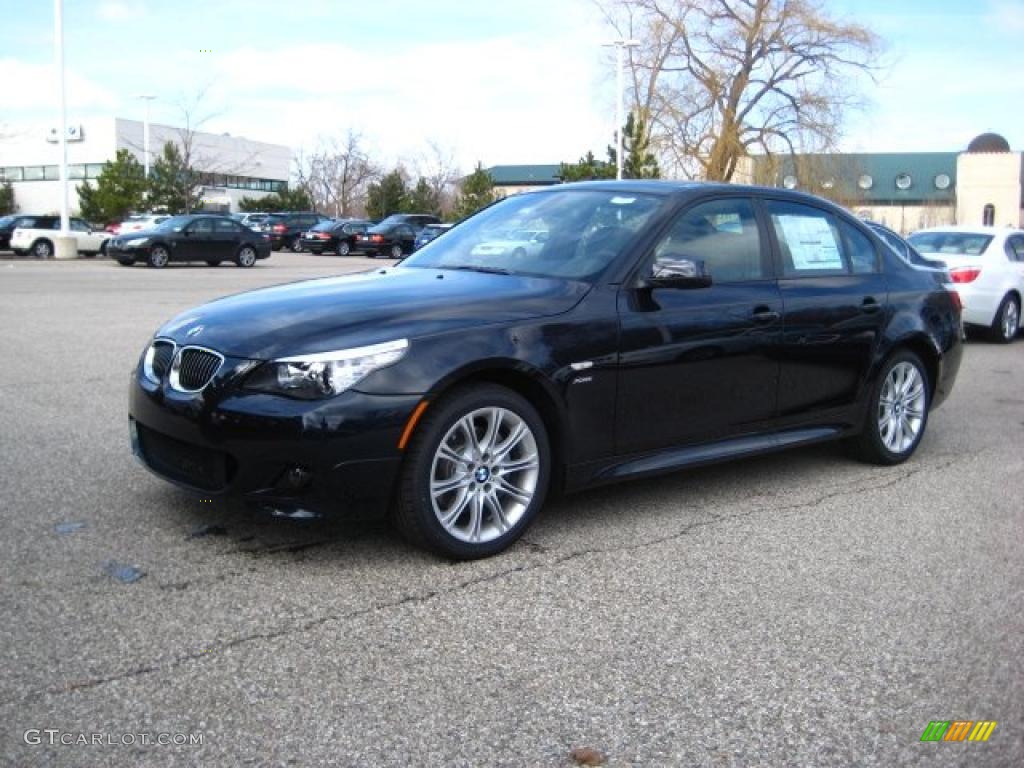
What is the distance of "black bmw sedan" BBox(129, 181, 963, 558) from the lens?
4035 millimetres

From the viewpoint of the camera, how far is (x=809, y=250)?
19.1ft

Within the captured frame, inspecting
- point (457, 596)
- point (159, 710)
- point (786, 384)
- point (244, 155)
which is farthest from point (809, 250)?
point (244, 155)

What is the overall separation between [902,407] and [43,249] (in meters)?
32.6

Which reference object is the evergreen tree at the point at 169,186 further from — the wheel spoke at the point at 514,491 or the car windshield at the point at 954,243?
the wheel spoke at the point at 514,491

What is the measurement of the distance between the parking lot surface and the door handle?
94cm

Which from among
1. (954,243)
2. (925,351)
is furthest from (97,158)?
(925,351)

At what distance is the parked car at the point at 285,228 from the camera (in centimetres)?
4517

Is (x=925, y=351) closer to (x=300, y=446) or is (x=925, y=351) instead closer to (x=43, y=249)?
(x=300, y=446)

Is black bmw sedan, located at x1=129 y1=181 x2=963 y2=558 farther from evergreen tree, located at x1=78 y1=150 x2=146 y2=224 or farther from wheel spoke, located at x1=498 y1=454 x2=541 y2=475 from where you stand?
evergreen tree, located at x1=78 y1=150 x2=146 y2=224

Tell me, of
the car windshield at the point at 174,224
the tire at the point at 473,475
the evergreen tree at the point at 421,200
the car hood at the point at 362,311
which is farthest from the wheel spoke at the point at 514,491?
the evergreen tree at the point at 421,200

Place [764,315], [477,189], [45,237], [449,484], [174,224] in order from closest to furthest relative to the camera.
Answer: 1. [449,484]
2. [764,315]
3. [174,224]
4. [45,237]
5. [477,189]

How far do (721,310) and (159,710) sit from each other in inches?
127

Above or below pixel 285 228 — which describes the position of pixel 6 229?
below

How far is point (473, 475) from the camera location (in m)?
4.31
